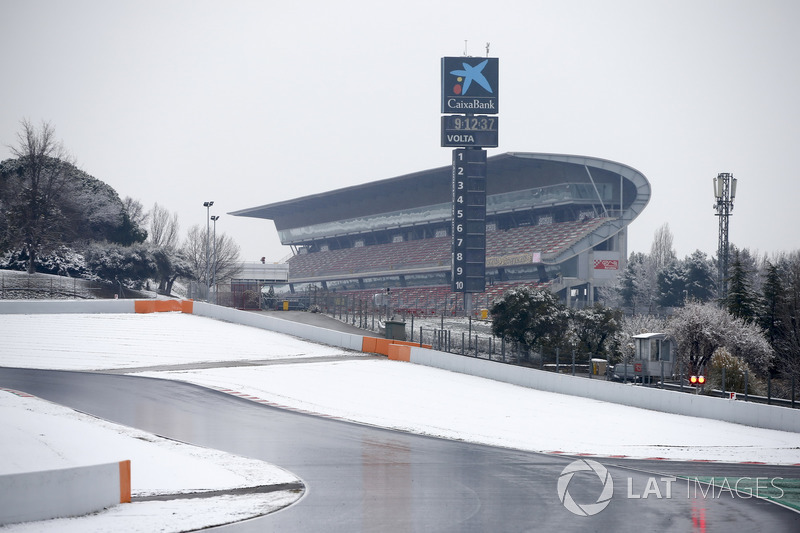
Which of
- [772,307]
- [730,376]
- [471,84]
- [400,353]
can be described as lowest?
[730,376]

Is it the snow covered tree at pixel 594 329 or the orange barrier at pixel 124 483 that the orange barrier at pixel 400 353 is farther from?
the orange barrier at pixel 124 483

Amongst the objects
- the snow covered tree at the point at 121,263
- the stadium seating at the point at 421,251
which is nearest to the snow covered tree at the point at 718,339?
the stadium seating at the point at 421,251

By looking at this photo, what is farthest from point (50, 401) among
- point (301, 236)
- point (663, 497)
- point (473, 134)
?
point (301, 236)

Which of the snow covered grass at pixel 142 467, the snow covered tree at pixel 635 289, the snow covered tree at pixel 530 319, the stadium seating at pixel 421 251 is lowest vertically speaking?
the snow covered grass at pixel 142 467

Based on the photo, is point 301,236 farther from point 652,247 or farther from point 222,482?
point 222,482

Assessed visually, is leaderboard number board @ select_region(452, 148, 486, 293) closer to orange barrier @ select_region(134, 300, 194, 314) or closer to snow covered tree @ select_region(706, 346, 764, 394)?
orange barrier @ select_region(134, 300, 194, 314)

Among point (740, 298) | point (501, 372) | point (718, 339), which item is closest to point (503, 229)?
point (740, 298)

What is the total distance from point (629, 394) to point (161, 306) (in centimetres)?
3250

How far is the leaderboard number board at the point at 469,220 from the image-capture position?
72562 mm

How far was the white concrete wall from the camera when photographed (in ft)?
92.4

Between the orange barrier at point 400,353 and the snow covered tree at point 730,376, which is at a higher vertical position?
the orange barrier at point 400,353

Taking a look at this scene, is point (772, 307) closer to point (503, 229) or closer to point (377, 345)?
point (377, 345)

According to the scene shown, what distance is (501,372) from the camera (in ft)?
123

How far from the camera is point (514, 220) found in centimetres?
9956
